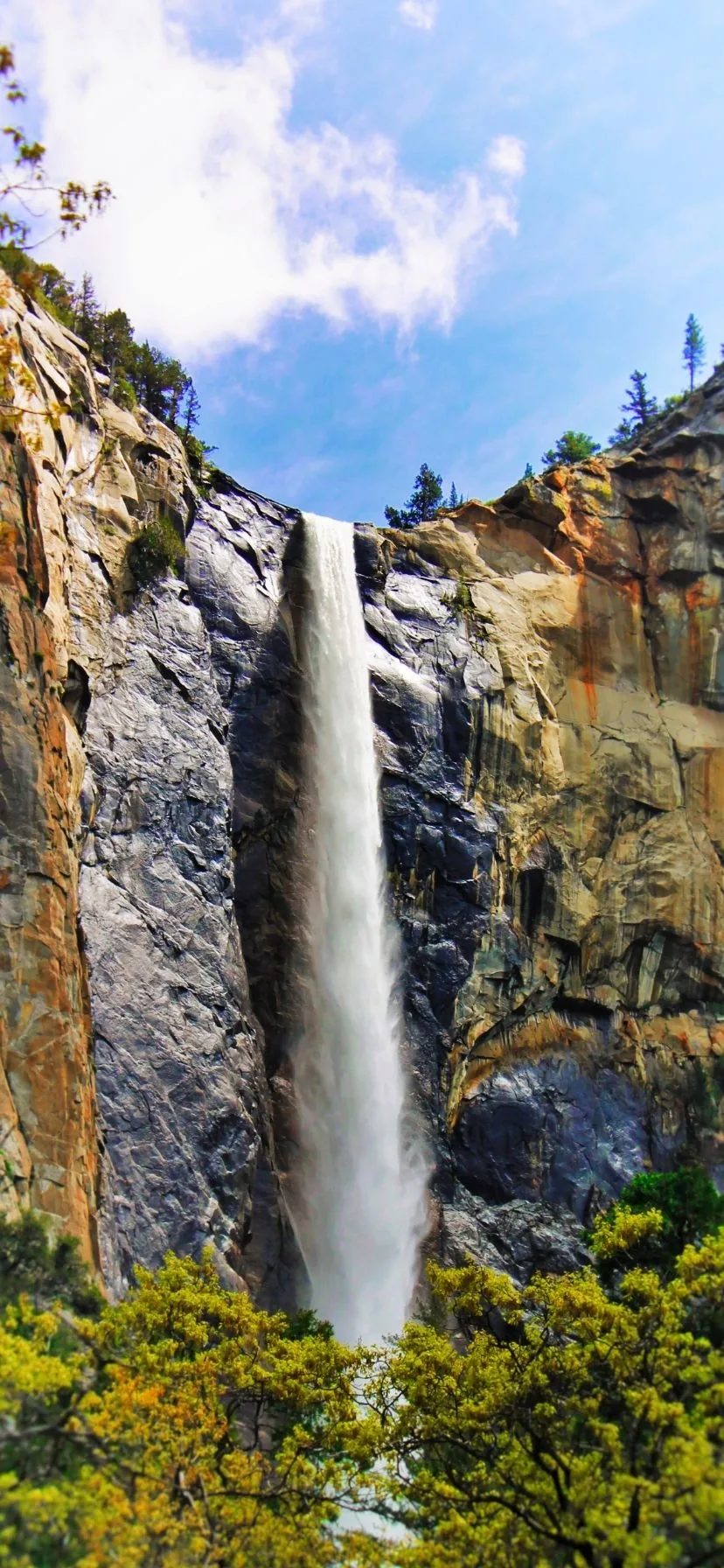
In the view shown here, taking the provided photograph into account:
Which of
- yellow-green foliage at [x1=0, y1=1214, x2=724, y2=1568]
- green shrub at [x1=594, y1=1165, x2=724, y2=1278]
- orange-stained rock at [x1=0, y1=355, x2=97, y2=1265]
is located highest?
orange-stained rock at [x1=0, y1=355, x2=97, y2=1265]

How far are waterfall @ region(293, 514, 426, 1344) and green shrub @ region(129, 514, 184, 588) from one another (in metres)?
5.46

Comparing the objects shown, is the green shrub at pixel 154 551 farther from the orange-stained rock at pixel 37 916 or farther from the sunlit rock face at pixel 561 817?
the sunlit rock face at pixel 561 817

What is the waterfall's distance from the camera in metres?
25.8

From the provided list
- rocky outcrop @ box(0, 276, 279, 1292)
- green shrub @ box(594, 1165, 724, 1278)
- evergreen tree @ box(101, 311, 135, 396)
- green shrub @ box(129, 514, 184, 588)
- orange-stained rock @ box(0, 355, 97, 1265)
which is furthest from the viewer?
evergreen tree @ box(101, 311, 135, 396)

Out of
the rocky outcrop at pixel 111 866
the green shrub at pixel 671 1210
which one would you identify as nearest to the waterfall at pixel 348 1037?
the rocky outcrop at pixel 111 866

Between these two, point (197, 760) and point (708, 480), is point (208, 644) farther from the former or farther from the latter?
point (708, 480)

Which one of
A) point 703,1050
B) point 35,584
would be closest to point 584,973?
point 703,1050

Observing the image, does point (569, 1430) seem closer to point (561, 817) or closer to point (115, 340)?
point (561, 817)

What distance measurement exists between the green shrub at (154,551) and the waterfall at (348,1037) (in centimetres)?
546

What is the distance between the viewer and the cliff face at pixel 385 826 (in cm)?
1938

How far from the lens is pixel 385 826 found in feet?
104

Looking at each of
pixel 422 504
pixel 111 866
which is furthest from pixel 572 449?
pixel 111 866

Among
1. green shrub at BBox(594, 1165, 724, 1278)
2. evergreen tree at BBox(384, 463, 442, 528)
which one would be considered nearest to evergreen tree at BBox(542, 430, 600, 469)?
evergreen tree at BBox(384, 463, 442, 528)

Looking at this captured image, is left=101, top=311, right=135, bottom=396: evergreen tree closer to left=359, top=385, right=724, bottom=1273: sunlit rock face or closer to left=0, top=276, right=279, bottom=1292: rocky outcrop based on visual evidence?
left=0, top=276, right=279, bottom=1292: rocky outcrop
